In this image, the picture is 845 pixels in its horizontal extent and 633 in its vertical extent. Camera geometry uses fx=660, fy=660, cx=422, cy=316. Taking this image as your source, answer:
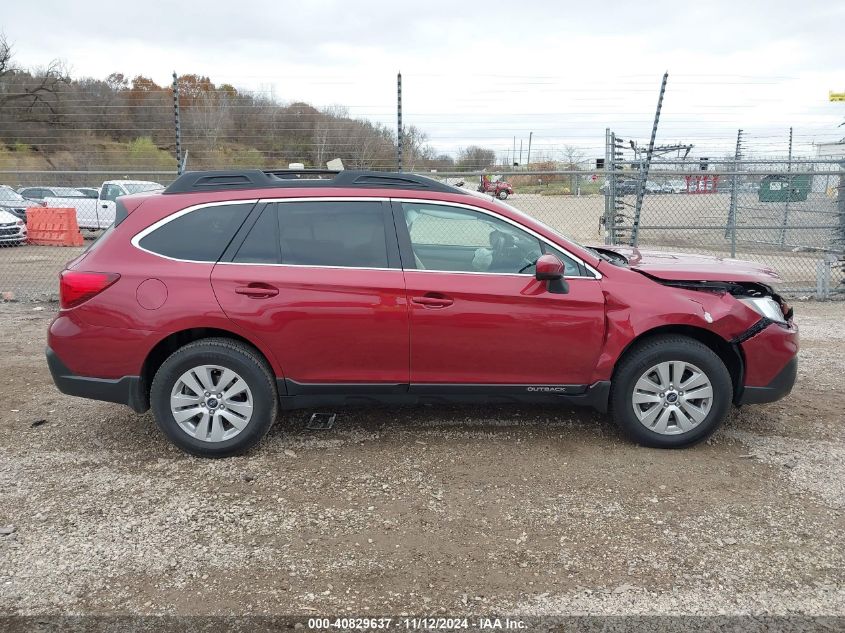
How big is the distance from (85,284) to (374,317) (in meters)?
1.77

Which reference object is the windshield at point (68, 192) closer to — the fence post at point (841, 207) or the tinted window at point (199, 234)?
the tinted window at point (199, 234)

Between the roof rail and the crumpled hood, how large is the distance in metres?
1.36

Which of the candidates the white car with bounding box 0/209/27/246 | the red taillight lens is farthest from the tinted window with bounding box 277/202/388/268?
the white car with bounding box 0/209/27/246

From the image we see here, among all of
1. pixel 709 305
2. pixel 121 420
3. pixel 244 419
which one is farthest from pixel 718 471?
pixel 121 420

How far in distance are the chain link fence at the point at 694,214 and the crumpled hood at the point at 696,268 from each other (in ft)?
14.7

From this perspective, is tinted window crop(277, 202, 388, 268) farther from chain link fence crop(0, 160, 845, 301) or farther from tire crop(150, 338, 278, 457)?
chain link fence crop(0, 160, 845, 301)

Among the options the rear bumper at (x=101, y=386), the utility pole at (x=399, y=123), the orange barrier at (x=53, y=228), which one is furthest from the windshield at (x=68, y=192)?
the rear bumper at (x=101, y=386)

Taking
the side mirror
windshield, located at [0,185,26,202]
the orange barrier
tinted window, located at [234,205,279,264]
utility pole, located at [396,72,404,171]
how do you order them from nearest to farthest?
1. the side mirror
2. tinted window, located at [234,205,279,264]
3. utility pole, located at [396,72,404,171]
4. the orange barrier
5. windshield, located at [0,185,26,202]

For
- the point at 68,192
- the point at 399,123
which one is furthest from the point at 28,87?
the point at 399,123

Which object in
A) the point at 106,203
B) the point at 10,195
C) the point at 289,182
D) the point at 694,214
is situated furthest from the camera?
the point at 10,195

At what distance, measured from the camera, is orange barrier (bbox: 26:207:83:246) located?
53.2ft

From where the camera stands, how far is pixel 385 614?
2.72m

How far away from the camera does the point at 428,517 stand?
137 inches

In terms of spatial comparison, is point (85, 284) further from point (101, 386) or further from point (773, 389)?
point (773, 389)
